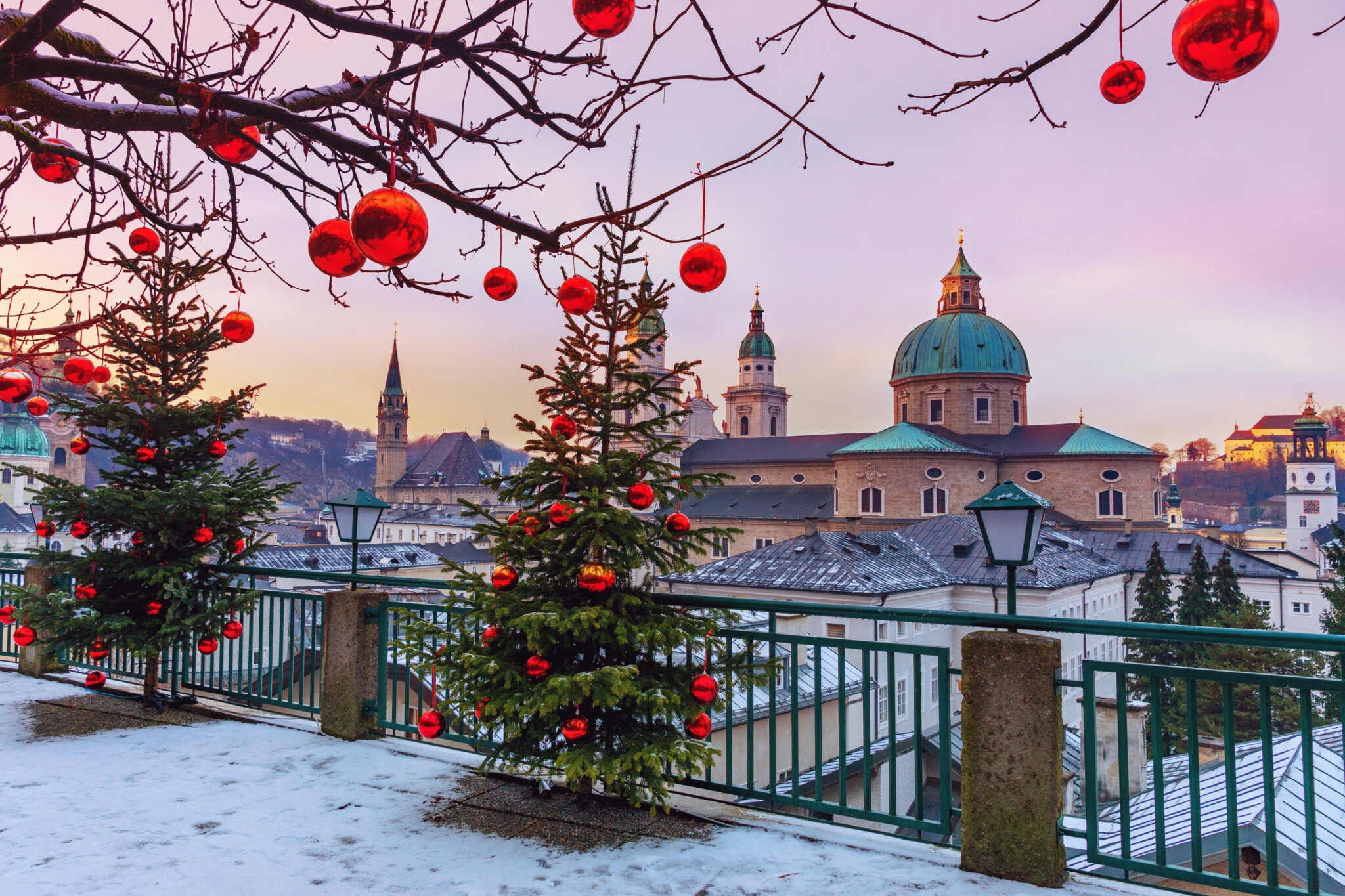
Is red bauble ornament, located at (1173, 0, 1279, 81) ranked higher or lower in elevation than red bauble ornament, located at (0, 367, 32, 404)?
higher

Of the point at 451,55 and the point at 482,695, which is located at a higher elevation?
the point at 451,55

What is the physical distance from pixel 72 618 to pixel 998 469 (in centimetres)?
5297

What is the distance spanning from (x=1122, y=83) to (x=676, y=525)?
283cm

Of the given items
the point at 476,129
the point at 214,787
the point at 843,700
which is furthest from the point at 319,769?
the point at 476,129

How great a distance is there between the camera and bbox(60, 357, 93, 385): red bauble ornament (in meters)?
5.54

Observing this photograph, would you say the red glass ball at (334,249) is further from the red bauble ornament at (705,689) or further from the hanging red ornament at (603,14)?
the red bauble ornament at (705,689)

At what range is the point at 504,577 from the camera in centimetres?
441

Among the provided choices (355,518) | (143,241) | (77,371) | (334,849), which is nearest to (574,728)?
(334,849)

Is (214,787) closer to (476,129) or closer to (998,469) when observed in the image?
(476,129)

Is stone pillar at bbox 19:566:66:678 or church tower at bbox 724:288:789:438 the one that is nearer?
stone pillar at bbox 19:566:66:678

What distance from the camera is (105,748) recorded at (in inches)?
207

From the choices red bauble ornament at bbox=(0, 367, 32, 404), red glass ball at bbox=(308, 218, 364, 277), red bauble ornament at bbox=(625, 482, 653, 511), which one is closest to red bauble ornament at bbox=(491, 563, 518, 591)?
red bauble ornament at bbox=(625, 482, 653, 511)

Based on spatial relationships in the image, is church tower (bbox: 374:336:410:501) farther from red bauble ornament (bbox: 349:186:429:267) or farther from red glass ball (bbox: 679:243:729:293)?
red bauble ornament (bbox: 349:186:429:267)

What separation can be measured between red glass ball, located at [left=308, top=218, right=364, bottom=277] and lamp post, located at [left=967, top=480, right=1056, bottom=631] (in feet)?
9.01
